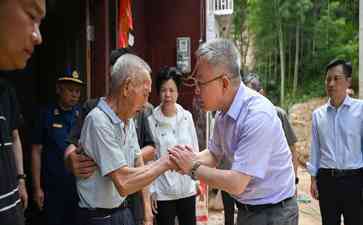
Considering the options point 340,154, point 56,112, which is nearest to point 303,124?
point 340,154

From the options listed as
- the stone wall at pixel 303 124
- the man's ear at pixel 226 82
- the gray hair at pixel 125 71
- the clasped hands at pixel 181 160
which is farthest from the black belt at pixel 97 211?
the stone wall at pixel 303 124

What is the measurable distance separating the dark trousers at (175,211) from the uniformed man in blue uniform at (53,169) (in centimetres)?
84

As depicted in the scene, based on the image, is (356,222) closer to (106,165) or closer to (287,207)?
(287,207)

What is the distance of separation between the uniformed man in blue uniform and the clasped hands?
156cm

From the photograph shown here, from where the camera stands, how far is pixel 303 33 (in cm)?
2519

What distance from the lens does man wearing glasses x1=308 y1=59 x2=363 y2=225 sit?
448 cm

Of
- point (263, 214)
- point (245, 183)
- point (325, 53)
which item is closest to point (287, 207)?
point (263, 214)

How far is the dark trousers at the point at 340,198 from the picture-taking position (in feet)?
14.6

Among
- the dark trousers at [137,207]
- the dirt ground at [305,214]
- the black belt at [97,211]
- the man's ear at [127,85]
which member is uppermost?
the man's ear at [127,85]

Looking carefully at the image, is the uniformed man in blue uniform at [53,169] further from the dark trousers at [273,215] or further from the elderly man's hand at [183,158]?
the dark trousers at [273,215]

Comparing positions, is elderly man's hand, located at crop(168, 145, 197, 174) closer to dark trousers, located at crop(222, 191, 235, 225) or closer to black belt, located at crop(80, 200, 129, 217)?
black belt, located at crop(80, 200, 129, 217)

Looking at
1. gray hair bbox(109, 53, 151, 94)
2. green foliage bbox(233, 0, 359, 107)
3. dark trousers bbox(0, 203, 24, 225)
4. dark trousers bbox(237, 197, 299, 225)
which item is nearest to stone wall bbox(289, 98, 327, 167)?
green foliage bbox(233, 0, 359, 107)

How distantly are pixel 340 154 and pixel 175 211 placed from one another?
1.73m

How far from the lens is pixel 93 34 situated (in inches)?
195
